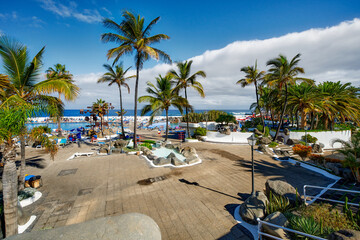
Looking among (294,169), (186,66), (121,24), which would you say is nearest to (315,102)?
(294,169)

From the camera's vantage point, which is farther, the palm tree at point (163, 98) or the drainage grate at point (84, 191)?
the palm tree at point (163, 98)

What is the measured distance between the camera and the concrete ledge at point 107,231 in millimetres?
2826

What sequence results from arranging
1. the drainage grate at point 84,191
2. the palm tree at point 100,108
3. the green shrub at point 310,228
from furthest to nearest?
the palm tree at point 100,108 < the drainage grate at point 84,191 < the green shrub at point 310,228

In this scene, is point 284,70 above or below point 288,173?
above

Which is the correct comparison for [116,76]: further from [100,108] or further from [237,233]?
[237,233]

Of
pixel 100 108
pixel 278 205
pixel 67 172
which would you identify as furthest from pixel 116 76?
pixel 278 205

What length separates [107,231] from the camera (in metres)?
2.94

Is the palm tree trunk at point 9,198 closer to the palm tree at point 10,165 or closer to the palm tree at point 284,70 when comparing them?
the palm tree at point 10,165

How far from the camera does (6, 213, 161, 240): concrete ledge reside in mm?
2826

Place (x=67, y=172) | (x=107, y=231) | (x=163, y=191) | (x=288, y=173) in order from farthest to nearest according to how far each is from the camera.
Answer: (x=67, y=172) < (x=288, y=173) < (x=163, y=191) < (x=107, y=231)

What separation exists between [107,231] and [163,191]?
205 inches

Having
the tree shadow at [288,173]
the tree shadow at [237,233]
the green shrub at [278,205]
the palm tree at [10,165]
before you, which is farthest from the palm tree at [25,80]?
the tree shadow at [288,173]

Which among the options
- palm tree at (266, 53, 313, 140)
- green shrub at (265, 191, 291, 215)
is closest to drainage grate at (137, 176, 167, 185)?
green shrub at (265, 191, 291, 215)

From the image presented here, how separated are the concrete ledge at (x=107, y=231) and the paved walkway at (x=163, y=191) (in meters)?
2.34
